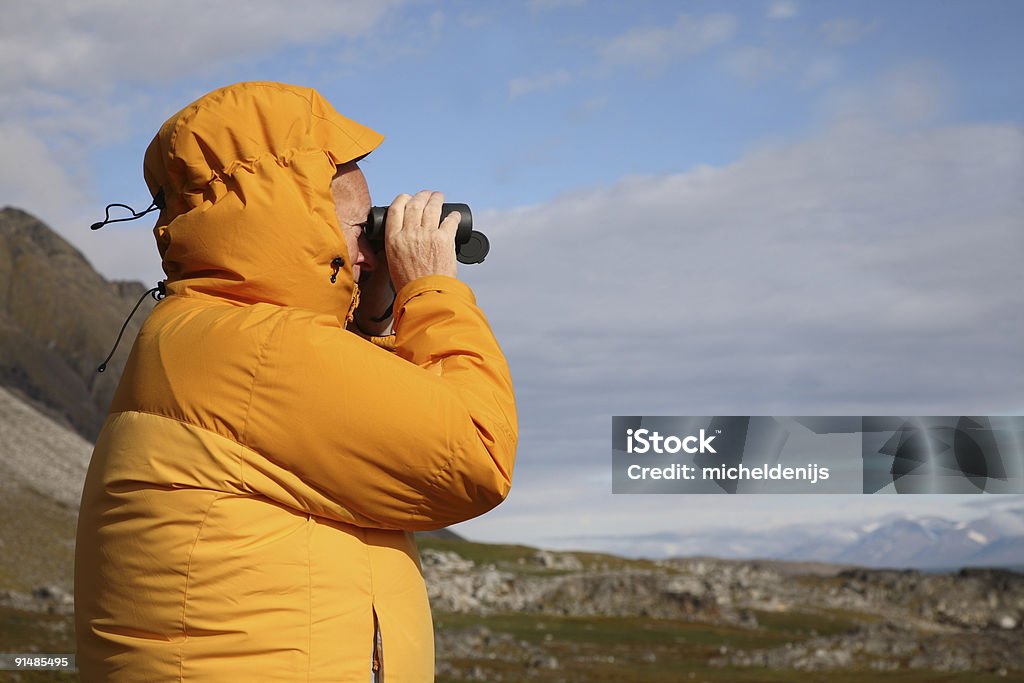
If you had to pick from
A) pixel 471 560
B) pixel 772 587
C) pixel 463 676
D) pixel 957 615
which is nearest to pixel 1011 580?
pixel 957 615

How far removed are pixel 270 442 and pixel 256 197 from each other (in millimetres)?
652

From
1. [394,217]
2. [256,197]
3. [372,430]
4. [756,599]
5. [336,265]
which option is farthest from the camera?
[756,599]

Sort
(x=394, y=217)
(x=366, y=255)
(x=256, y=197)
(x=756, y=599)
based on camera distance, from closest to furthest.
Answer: (x=256, y=197), (x=394, y=217), (x=366, y=255), (x=756, y=599)

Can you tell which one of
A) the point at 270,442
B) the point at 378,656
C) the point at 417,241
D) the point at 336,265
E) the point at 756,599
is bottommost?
the point at 756,599

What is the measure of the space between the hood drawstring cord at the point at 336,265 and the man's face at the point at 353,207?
113 millimetres

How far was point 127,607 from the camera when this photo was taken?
280 cm

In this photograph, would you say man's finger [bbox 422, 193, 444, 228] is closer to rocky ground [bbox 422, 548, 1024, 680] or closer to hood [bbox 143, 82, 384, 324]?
hood [bbox 143, 82, 384, 324]

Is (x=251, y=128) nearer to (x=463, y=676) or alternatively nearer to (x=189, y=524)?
(x=189, y=524)

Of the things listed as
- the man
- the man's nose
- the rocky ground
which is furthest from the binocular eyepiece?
the rocky ground

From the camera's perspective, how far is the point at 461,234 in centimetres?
334

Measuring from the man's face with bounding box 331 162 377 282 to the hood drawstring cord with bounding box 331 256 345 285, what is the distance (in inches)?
4.5

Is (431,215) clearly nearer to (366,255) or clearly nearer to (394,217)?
(394,217)

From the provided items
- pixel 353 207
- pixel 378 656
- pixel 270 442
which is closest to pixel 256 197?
pixel 353 207

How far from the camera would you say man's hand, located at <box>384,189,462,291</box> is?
3180 mm
